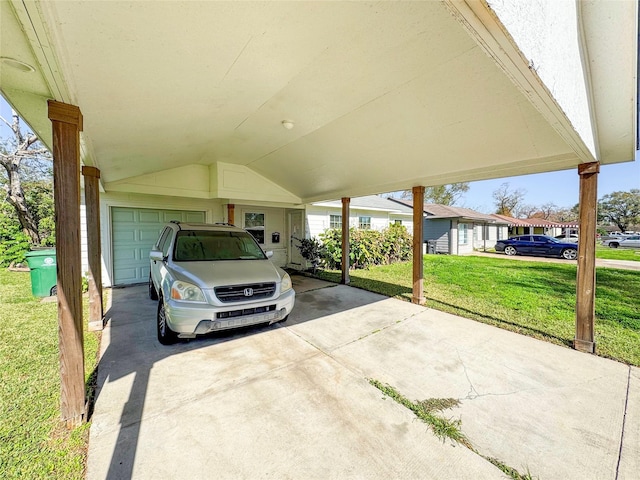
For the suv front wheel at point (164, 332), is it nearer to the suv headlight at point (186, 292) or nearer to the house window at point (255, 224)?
the suv headlight at point (186, 292)

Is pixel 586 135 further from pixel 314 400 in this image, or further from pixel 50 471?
pixel 50 471

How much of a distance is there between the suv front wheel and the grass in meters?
0.80

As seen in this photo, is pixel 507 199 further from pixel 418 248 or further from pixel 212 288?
pixel 212 288

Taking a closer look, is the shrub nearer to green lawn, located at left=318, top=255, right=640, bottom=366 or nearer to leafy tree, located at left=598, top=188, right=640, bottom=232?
green lawn, located at left=318, top=255, right=640, bottom=366

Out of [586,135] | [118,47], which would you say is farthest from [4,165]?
[586,135]

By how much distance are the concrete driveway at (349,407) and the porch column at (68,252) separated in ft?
1.20

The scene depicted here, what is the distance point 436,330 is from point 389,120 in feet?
11.9

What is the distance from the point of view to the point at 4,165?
12.1 m

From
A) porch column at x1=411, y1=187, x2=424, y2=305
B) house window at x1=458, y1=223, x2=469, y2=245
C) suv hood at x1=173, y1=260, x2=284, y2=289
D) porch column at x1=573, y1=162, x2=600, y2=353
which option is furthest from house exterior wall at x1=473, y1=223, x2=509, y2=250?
suv hood at x1=173, y1=260, x2=284, y2=289

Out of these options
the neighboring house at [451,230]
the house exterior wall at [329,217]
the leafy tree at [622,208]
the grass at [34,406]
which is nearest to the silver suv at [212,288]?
the grass at [34,406]

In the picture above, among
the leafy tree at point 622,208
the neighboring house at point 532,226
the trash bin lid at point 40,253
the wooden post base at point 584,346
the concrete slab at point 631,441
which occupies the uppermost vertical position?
the leafy tree at point 622,208

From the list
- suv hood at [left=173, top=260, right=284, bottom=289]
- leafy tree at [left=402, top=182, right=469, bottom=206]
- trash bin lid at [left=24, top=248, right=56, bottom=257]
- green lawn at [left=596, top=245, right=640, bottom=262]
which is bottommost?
green lawn at [left=596, top=245, right=640, bottom=262]

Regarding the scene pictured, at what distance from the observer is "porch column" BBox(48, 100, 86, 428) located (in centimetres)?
234

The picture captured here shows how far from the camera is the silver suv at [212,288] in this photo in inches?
142
